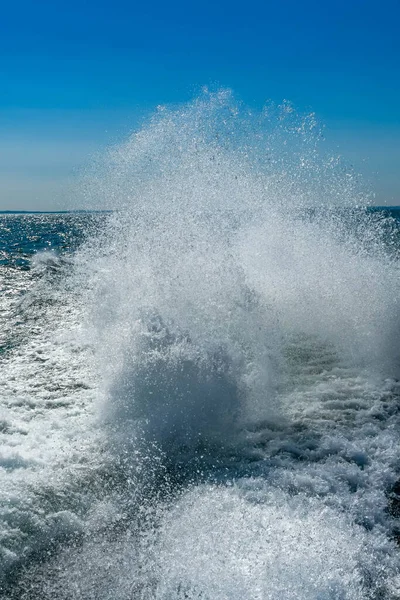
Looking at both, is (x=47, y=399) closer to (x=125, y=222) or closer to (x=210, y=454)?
(x=210, y=454)

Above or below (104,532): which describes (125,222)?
above

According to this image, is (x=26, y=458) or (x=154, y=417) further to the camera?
(x=154, y=417)

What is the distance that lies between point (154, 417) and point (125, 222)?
10.4 m

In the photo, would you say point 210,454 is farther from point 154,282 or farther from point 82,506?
point 154,282

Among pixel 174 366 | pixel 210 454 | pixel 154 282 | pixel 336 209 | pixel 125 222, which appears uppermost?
pixel 336 209

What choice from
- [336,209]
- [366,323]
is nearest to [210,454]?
[366,323]

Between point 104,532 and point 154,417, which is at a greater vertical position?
point 154,417

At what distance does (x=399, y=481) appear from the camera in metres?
6.10

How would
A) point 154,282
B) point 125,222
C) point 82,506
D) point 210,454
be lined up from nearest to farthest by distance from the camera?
point 82,506 < point 210,454 < point 154,282 < point 125,222

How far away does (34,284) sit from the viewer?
69.6 ft

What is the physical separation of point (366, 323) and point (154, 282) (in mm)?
5764

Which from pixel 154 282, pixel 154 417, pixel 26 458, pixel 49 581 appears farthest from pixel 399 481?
pixel 154 282

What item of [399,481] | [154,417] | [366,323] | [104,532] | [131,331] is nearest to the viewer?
[104,532]

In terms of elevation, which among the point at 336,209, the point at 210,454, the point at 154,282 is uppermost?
the point at 336,209
